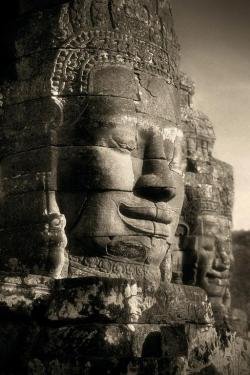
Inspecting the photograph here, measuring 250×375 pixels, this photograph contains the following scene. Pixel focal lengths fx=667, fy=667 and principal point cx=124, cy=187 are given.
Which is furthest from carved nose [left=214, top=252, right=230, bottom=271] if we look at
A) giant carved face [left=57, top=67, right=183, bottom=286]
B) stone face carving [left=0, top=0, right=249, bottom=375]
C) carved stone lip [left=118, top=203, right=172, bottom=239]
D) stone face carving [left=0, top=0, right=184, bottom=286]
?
carved stone lip [left=118, top=203, right=172, bottom=239]

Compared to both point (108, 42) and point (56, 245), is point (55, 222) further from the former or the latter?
point (108, 42)

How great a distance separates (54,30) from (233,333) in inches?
129

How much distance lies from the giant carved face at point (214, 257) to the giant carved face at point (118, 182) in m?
3.17

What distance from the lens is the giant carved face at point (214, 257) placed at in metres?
9.44

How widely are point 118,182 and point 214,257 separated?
4243 mm

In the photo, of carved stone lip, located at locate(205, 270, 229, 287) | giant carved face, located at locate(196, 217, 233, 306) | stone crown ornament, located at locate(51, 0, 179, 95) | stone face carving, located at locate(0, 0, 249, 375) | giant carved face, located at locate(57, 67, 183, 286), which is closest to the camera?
stone face carving, located at locate(0, 0, 249, 375)

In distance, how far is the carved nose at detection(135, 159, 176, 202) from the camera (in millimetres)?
6109

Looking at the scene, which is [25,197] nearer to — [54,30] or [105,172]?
[105,172]

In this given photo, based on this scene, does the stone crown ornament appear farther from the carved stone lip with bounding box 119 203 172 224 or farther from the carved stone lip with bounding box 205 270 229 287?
the carved stone lip with bounding box 205 270 229 287

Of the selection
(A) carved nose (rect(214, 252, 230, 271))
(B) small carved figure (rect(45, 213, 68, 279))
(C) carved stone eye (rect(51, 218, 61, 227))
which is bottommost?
(B) small carved figure (rect(45, 213, 68, 279))

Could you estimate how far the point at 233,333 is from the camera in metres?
6.19

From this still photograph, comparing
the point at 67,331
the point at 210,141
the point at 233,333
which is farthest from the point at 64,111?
the point at 210,141

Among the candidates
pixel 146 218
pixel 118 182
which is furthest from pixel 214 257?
pixel 118 182

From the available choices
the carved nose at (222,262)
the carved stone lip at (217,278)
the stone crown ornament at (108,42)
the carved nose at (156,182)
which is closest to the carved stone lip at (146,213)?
the carved nose at (156,182)
